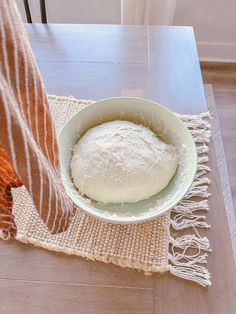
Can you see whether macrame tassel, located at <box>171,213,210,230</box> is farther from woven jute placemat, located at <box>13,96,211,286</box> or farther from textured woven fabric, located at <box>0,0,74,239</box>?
textured woven fabric, located at <box>0,0,74,239</box>

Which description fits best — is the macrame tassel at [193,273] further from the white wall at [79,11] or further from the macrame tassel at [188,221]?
the white wall at [79,11]

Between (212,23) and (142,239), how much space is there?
1.21m

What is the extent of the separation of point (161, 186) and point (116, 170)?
0.08m

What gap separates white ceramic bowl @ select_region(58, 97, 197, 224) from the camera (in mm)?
492

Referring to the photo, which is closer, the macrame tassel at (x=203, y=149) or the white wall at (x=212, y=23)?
the macrame tassel at (x=203, y=149)

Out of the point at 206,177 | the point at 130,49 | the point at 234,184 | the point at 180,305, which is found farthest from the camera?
the point at 234,184

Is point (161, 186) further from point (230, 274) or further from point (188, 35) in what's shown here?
point (188, 35)

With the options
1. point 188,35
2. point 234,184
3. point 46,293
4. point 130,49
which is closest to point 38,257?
point 46,293

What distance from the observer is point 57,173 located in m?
0.42

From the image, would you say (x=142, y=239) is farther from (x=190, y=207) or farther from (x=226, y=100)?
(x=226, y=100)

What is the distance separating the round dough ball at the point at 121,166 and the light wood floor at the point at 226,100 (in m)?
0.70

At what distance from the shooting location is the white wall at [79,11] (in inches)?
52.8

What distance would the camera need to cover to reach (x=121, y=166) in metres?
0.51

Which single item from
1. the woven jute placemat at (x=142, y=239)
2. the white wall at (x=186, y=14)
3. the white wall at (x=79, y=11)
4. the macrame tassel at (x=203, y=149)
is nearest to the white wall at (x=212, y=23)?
the white wall at (x=186, y=14)
